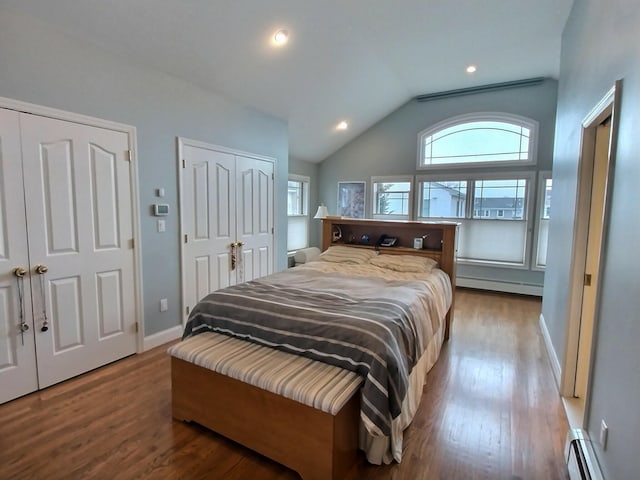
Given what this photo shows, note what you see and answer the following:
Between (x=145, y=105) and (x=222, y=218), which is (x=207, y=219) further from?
(x=145, y=105)

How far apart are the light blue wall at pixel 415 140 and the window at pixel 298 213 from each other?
20.6 inches

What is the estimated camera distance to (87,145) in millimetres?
2617

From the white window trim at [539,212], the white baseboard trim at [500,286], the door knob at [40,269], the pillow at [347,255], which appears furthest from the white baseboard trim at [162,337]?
the white window trim at [539,212]

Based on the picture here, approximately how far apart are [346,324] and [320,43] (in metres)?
3.04

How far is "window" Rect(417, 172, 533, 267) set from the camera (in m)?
5.34

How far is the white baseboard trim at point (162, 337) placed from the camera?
3.18m

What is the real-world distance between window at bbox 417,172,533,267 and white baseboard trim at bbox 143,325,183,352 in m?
4.44

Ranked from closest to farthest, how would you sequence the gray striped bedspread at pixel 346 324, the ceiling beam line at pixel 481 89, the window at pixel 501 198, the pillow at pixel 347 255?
1. the gray striped bedspread at pixel 346 324
2. the pillow at pixel 347 255
3. the ceiling beam line at pixel 481 89
4. the window at pixel 501 198

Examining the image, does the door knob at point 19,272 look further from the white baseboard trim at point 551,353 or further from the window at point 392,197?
the window at point 392,197

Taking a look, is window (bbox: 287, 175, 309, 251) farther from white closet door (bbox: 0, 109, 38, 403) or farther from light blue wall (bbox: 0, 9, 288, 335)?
white closet door (bbox: 0, 109, 38, 403)

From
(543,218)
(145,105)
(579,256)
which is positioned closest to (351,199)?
(543,218)

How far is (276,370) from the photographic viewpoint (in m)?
1.83

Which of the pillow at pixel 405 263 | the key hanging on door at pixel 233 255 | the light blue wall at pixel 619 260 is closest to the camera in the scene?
the light blue wall at pixel 619 260

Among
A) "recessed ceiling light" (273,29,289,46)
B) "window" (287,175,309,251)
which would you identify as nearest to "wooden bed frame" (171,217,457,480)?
"recessed ceiling light" (273,29,289,46)
